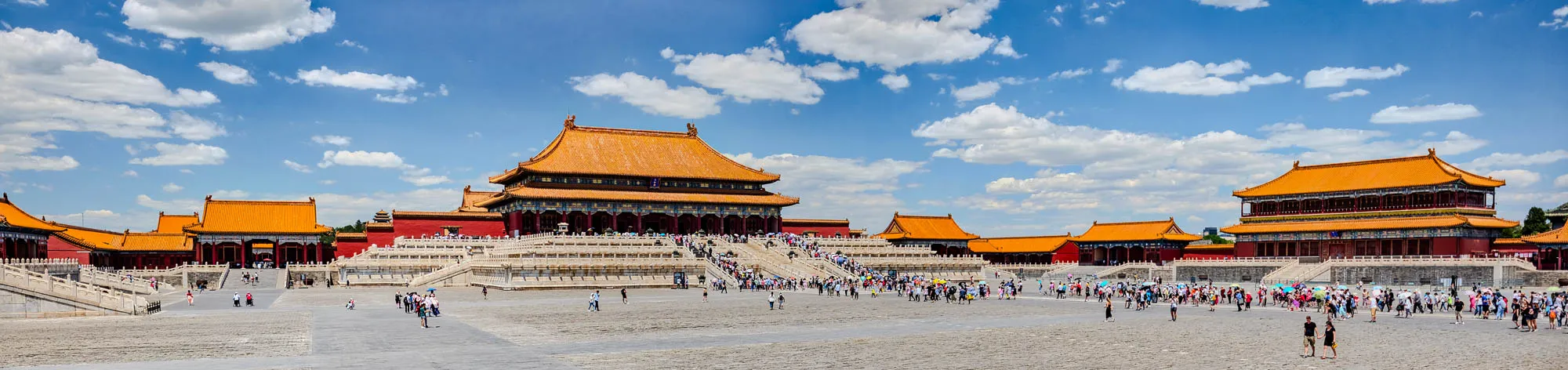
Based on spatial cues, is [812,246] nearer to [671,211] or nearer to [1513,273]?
[671,211]

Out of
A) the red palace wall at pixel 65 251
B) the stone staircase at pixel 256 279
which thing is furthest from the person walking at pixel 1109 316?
the red palace wall at pixel 65 251

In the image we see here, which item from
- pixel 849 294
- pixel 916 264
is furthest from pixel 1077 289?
pixel 916 264

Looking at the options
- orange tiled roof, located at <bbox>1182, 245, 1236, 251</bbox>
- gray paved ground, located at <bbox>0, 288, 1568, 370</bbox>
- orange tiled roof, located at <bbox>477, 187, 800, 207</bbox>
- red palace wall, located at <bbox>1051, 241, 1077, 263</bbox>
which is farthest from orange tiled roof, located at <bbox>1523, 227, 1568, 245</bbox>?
orange tiled roof, located at <bbox>477, 187, 800, 207</bbox>

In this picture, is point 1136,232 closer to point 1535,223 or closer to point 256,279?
point 1535,223

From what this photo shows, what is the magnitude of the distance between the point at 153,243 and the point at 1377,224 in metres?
92.1

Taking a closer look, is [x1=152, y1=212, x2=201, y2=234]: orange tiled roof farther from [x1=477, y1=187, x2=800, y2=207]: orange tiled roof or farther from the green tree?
the green tree

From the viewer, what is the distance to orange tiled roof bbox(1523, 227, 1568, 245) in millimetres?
69375

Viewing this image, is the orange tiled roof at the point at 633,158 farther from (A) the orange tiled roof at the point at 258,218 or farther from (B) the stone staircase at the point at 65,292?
(B) the stone staircase at the point at 65,292

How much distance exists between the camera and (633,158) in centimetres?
9125

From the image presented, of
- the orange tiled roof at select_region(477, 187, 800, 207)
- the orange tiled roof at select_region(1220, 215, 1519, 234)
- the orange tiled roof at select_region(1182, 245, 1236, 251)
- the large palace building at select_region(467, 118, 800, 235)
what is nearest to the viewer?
Result: the orange tiled roof at select_region(1220, 215, 1519, 234)

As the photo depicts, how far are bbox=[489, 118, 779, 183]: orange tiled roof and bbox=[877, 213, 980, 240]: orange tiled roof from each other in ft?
64.8

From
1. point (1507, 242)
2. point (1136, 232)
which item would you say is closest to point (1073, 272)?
point (1136, 232)

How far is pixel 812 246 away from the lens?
75.5m

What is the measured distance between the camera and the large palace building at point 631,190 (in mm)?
84125
